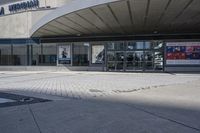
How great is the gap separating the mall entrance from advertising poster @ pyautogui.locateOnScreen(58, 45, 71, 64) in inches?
163

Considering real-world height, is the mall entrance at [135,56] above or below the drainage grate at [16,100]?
above

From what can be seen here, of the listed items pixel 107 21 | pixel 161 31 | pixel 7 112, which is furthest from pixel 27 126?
pixel 161 31

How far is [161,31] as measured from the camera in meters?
32.1

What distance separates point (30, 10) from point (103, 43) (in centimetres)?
879

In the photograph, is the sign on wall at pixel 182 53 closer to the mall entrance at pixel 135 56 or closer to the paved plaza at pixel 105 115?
the mall entrance at pixel 135 56

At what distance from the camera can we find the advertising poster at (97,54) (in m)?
34.2

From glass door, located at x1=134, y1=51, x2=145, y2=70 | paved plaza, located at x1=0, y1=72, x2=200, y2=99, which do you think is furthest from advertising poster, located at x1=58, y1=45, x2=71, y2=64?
paved plaza, located at x1=0, y1=72, x2=200, y2=99

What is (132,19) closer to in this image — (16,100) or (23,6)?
(16,100)

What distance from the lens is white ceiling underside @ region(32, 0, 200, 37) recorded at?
64.3 ft

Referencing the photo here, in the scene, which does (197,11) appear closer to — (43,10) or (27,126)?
(27,126)

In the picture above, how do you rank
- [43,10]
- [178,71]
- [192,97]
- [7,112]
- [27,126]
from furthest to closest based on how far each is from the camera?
[43,10] → [178,71] → [192,97] → [7,112] → [27,126]

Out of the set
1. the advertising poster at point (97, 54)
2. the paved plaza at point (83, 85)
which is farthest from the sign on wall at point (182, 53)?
the paved plaza at point (83, 85)

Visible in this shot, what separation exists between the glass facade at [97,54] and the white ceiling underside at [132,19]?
51.7 inches

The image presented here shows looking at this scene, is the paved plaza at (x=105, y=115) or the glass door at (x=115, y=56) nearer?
the paved plaza at (x=105, y=115)
